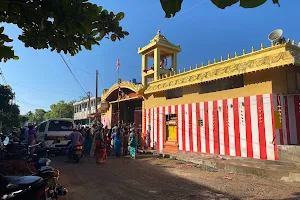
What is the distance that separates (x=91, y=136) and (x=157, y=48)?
683cm

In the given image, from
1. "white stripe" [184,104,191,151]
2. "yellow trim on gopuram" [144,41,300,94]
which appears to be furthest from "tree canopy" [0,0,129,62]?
"white stripe" [184,104,191,151]

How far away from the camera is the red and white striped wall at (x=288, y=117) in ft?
27.2

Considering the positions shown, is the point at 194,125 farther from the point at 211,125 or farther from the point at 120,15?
the point at 120,15

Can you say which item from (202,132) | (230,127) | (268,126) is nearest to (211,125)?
(202,132)

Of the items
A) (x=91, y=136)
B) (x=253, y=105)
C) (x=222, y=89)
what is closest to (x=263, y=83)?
(x=253, y=105)

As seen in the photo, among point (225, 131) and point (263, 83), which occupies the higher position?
point (263, 83)

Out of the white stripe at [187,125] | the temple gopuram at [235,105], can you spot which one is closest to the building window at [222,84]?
the temple gopuram at [235,105]

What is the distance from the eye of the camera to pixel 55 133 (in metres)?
11.2

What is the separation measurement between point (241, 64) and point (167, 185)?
18.4 feet

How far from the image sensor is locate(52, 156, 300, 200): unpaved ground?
17.7ft

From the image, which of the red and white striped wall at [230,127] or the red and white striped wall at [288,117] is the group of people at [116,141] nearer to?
the red and white striped wall at [230,127]

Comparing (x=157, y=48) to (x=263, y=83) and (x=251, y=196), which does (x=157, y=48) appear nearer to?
(x=263, y=83)

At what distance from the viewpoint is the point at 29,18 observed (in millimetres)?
2719

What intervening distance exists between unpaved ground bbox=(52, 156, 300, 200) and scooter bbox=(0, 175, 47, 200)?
2.07m
